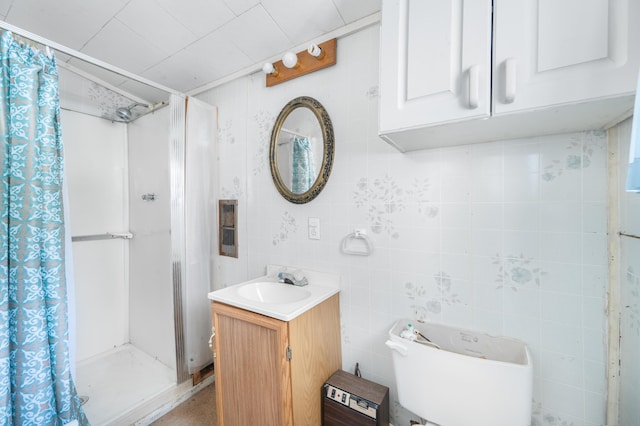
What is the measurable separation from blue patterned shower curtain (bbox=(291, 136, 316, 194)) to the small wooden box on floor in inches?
40.4

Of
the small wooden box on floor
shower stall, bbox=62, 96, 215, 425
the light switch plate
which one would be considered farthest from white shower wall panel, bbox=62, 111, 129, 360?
the small wooden box on floor

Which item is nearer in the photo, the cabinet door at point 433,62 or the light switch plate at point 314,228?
the cabinet door at point 433,62

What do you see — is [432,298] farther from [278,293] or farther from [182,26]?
[182,26]

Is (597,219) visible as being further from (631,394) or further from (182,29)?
(182,29)

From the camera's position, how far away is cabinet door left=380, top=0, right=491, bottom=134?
0.76 metres

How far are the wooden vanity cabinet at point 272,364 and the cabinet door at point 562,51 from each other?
3.65 ft

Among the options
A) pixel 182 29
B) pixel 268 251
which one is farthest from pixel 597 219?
pixel 182 29

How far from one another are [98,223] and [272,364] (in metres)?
2.04

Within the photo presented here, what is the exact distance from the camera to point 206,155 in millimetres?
1896

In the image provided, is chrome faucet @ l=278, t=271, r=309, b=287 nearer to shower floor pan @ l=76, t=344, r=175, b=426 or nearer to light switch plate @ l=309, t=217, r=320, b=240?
light switch plate @ l=309, t=217, r=320, b=240

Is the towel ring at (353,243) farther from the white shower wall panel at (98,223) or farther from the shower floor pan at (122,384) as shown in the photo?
the white shower wall panel at (98,223)

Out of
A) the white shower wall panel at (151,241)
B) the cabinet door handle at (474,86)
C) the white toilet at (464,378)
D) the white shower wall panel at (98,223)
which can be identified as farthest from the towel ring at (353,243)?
the white shower wall panel at (98,223)

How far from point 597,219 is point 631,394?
1.83 feet

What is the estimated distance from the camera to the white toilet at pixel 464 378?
2.82 feet
